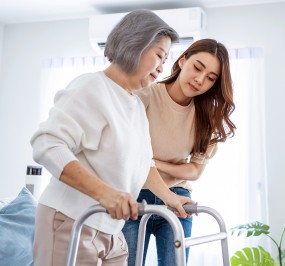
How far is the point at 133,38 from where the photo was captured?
4.11 feet

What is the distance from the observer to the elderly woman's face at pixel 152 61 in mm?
1284

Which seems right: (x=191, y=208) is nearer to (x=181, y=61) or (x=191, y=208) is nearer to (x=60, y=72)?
(x=181, y=61)

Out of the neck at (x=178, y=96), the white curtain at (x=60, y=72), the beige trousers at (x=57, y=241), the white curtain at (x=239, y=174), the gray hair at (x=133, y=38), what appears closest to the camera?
the beige trousers at (x=57, y=241)

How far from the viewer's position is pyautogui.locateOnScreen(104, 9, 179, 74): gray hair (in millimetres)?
1252

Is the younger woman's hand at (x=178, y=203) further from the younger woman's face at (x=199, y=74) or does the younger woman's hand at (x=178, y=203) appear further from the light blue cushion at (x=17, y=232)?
the light blue cushion at (x=17, y=232)

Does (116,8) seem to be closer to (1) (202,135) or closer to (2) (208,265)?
(2) (208,265)

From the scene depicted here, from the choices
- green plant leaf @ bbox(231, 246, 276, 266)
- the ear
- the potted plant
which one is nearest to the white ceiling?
the potted plant

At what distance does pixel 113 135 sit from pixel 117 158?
0.06 meters

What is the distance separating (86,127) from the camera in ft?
3.78

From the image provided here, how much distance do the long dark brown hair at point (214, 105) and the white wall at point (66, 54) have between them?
6.69 ft

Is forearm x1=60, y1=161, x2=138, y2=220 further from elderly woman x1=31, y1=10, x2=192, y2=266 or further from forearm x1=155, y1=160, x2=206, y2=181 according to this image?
forearm x1=155, y1=160, x2=206, y2=181

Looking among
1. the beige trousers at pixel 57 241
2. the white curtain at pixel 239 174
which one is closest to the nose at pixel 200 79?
the beige trousers at pixel 57 241

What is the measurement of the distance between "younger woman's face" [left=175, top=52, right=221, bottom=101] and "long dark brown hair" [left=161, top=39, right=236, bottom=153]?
24 mm

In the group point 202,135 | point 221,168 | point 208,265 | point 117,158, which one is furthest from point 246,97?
point 117,158
